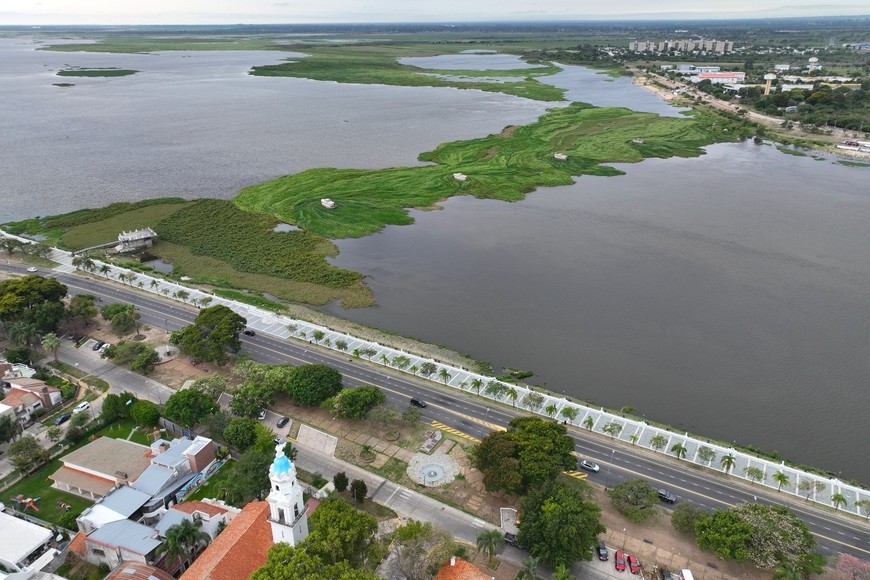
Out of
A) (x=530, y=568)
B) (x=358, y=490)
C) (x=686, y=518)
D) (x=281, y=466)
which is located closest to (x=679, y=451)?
(x=686, y=518)

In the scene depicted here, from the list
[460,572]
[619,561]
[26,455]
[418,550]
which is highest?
[418,550]

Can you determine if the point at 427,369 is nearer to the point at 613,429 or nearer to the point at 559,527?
the point at 613,429

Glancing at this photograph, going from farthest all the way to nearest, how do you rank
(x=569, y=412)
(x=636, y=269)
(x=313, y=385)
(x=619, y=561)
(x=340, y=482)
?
(x=636, y=269) < (x=313, y=385) < (x=569, y=412) < (x=340, y=482) < (x=619, y=561)

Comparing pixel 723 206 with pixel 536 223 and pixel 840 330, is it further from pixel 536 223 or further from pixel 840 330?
pixel 840 330

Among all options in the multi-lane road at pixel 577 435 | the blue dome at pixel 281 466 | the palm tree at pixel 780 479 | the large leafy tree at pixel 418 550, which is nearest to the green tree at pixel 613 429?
the multi-lane road at pixel 577 435

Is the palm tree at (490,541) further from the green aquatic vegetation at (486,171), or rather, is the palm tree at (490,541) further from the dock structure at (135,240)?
the dock structure at (135,240)

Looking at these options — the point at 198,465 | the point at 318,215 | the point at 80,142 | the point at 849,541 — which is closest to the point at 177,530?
the point at 198,465
